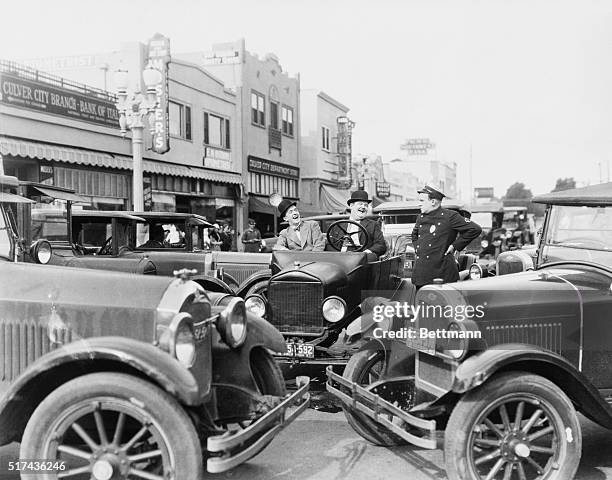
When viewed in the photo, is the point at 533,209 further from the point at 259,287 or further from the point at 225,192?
the point at 259,287

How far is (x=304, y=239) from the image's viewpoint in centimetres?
664

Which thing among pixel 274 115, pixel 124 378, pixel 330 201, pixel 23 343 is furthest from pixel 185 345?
pixel 330 201

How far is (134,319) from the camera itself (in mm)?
3123

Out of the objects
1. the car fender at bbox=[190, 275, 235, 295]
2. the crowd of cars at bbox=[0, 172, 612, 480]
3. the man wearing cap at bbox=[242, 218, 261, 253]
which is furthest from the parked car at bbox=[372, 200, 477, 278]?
the crowd of cars at bbox=[0, 172, 612, 480]

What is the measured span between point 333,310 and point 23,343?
2832mm

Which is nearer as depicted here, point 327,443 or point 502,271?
point 327,443

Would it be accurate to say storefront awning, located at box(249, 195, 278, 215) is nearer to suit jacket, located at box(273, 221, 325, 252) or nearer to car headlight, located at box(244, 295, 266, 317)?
suit jacket, located at box(273, 221, 325, 252)

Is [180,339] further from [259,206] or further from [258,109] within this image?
[258,109]

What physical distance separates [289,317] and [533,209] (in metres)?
50.2

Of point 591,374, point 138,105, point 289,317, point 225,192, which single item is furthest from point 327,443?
point 225,192

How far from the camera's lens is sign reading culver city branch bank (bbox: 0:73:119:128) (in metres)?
13.2

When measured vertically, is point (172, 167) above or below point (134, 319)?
above

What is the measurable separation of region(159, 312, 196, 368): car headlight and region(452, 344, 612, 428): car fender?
1369 mm

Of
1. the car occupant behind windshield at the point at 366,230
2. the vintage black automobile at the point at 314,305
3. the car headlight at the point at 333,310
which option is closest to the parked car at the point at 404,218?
the car occupant behind windshield at the point at 366,230
